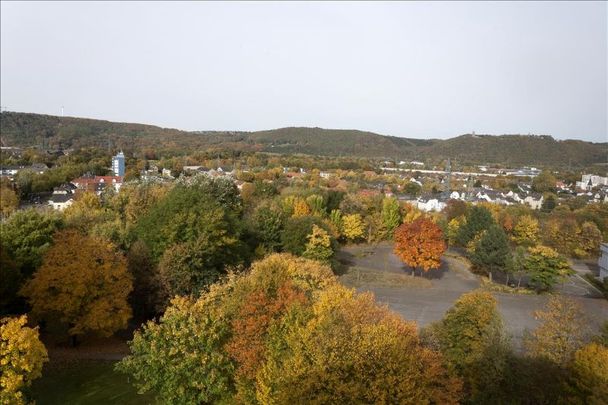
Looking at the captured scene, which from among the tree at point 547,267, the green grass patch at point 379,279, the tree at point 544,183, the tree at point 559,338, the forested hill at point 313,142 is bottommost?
the green grass patch at point 379,279

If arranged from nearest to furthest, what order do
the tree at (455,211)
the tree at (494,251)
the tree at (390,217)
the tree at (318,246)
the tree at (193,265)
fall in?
the tree at (193,265), the tree at (318,246), the tree at (494,251), the tree at (390,217), the tree at (455,211)

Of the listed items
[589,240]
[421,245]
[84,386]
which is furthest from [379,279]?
[84,386]

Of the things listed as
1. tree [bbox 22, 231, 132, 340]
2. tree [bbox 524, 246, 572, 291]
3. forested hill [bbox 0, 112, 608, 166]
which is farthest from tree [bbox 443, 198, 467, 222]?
tree [bbox 22, 231, 132, 340]

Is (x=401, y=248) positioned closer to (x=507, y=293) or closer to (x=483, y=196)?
(x=507, y=293)

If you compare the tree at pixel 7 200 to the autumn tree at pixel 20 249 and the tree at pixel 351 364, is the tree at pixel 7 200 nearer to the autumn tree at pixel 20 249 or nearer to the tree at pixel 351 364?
the autumn tree at pixel 20 249

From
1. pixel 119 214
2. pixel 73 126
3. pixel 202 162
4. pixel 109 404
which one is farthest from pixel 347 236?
pixel 73 126

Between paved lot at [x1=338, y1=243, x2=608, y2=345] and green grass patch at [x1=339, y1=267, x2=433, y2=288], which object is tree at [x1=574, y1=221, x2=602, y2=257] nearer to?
paved lot at [x1=338, y1=243, x2=608, y2=345]

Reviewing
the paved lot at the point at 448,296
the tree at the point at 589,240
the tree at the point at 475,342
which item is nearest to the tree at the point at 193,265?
the paved lot at the point at 448,296
